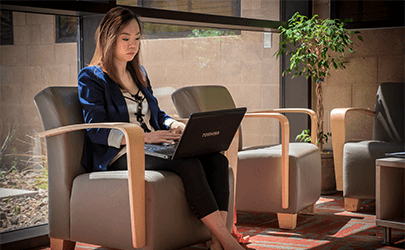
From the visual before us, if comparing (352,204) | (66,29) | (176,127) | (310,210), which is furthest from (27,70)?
(352,204)

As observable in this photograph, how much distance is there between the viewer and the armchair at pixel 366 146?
3.21 m

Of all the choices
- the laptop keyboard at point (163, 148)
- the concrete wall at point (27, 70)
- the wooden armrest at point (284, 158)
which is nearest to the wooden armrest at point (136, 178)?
the laptop keyboard at point (163, 148)

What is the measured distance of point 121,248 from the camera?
6.72ft

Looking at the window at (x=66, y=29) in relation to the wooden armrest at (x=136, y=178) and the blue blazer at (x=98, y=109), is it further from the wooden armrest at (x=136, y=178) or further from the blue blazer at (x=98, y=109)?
the wooden armrest at (x=136, y=178)

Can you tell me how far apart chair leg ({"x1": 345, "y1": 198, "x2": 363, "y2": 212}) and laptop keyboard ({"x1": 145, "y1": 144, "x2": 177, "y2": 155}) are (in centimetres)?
162

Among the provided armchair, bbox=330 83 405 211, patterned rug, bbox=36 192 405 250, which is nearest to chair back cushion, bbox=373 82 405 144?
armchair, bbox=330 83 405 211

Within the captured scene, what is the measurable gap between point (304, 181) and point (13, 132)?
1594 millimetres

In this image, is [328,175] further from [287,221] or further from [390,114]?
[287,221]

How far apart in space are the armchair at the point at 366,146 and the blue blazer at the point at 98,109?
65.2 inches

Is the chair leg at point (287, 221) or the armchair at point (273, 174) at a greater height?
the armchair at point (273, 174)

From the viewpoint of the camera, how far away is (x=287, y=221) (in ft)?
9.30

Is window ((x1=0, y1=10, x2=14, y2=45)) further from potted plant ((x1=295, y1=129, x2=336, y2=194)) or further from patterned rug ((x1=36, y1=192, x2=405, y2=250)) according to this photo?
potted plant ((x1=295, y1=129, x2=336, y2=194))

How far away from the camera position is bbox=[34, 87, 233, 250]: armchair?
1.96 m

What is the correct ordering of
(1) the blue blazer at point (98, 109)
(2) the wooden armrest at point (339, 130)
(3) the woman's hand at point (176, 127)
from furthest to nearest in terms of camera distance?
(2) the wooden armrest at point (339, 130) → (3) the woman's hand at point (176, 127) → (1) the blue blazer at point (98, 109)
